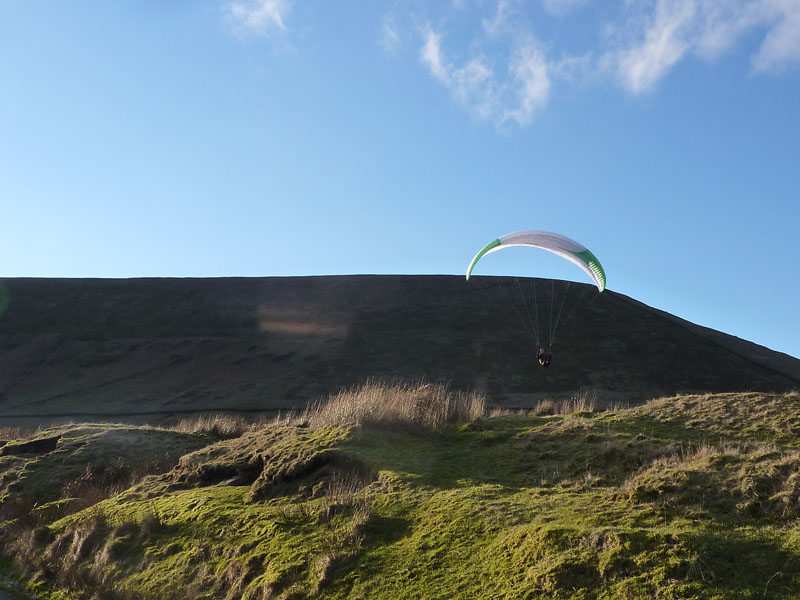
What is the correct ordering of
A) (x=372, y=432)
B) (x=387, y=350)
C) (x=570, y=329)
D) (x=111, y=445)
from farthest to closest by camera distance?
(x=570, y=329) → (x=387, y=350) → (x=111, y=445) → (x=372, y=432)

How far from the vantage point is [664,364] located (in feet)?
145

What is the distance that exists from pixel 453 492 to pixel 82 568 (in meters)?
5.46

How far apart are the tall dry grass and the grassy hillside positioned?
0.06m

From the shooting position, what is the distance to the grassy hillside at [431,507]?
606cm

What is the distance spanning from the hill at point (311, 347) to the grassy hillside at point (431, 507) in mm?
23125

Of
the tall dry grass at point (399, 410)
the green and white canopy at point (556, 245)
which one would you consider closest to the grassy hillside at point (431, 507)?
the tall dry grass at point (399, 410)

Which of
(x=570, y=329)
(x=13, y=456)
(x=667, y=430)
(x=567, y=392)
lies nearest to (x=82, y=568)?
(x=13, y=456)

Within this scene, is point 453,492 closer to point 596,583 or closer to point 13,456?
point 596,583

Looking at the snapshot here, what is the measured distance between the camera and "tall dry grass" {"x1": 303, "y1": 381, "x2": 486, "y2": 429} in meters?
12.4

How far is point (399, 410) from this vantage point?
12.8m

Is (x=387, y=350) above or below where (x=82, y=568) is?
above

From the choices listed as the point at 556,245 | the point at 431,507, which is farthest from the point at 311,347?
the point at 431,507

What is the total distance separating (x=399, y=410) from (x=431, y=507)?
185 inches

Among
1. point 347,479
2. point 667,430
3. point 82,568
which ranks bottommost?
point 82,568
